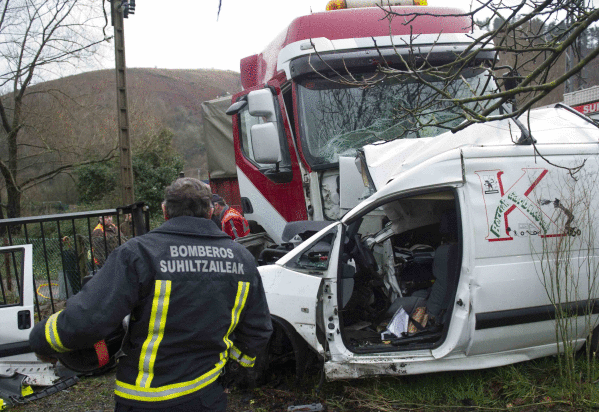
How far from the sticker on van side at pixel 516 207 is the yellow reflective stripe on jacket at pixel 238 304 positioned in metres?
1.94

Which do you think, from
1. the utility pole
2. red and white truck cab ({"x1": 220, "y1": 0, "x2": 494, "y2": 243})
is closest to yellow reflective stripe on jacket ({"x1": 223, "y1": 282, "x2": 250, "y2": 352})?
red and white truck cab ({"x1": 220, "y1": 0, "x2": 494, "y2": 243})

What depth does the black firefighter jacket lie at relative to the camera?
74.2 inches

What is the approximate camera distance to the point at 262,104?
5062 mm

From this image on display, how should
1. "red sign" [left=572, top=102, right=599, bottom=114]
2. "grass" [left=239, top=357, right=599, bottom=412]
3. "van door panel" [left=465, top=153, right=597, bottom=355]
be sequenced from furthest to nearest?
"red sign" [left=572, top=102, right=599, bottom=114] → "grass" [left=239, top=357, right=599, bottom=412] → "van door panel" [left=465, top=153, right=597, bottom=355]

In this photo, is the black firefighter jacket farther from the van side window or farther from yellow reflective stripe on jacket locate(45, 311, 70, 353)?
the van side window

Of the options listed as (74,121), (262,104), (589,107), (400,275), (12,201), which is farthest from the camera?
(589,107)

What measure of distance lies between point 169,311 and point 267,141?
10.3 feet

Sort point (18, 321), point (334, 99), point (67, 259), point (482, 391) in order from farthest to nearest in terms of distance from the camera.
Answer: point (67, 259) → point (334, 99) → point (482, 391) → point (18, 321)

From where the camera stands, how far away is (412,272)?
14.3 feet

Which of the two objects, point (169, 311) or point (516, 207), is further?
point (516, 207)

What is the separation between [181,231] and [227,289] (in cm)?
31

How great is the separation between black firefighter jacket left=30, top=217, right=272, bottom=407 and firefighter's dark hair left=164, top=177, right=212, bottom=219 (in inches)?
2.4

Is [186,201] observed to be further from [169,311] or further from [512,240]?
[512,240]

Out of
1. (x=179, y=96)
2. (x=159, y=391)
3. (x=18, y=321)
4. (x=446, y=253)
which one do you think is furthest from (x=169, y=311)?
(x=179, y=96)
